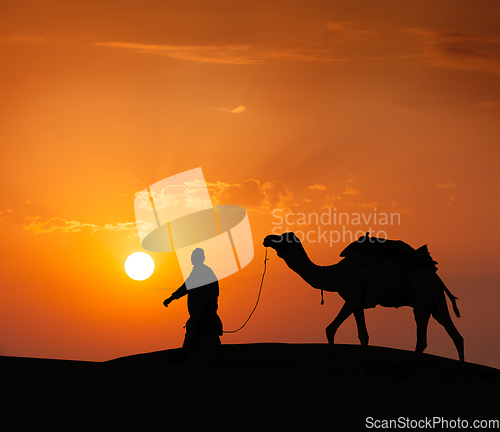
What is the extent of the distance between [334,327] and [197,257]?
346 cm

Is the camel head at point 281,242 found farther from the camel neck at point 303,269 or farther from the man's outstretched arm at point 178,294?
the man's outstretched arm at point 178,294

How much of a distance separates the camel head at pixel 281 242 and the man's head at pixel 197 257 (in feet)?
5.36

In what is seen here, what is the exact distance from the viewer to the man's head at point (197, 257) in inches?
524

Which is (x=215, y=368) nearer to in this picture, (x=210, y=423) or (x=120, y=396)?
(x=120, y=396)

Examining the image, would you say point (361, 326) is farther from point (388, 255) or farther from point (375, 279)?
point (388, 255)

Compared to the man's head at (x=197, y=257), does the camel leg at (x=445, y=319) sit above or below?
below

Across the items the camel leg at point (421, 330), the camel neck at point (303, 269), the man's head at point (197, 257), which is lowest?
the camel leg at point (421, 330)

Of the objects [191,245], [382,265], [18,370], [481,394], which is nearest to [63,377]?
[18,370]

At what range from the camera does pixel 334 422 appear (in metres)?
8.34

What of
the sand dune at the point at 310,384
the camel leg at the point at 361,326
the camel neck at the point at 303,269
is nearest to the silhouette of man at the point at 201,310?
the sand dune at the point at 310,384

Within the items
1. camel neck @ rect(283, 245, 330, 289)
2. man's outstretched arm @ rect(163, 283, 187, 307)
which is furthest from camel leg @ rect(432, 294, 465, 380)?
man's outstretched arm @ rect(163, 283, 187, 307)

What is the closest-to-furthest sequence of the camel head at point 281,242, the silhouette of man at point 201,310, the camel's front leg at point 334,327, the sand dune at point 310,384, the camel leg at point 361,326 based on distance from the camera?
the sand dune at point 310,384
the camel's front leg at point 334,327
the camel leg at point 361,326
the camel head at point 281,242
the silhouette of man at point 201,310

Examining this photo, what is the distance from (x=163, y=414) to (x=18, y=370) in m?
5.25

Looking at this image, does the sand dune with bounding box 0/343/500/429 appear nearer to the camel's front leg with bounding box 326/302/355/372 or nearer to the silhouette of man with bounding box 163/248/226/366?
the camel's front leg with bounding box 326/302/355/372
